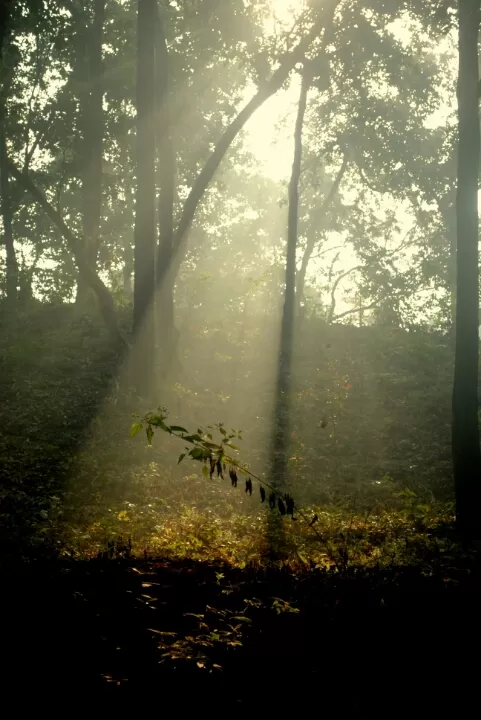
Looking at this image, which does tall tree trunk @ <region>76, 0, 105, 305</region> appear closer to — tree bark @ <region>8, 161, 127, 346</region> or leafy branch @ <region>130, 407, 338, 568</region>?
tree bark @ <region>8, 161, 127, 346</region>

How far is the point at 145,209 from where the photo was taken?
54.6 ft

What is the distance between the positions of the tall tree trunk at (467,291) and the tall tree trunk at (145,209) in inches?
311

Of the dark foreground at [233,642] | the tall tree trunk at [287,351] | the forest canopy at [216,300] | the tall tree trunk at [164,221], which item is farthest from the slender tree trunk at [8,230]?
the dark foreground at [233,642]

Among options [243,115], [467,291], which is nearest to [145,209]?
[243,115]

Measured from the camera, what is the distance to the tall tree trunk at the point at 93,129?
940 inches

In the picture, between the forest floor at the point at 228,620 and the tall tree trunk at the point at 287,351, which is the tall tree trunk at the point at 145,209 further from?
the forest floor at the point at 228,620

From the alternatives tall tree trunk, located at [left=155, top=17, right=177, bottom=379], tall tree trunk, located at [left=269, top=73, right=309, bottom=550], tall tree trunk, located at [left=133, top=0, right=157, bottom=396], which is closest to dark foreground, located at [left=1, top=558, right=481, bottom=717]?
tall tree trunk, located at [left=269, top=73, right=309, bottom=550]

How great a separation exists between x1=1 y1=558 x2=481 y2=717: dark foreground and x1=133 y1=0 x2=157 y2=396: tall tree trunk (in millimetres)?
11068

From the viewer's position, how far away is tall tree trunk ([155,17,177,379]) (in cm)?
1805

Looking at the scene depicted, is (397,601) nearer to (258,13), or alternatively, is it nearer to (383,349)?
(258,13)

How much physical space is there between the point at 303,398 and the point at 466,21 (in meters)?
11.5

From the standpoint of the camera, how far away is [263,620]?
5012 mm

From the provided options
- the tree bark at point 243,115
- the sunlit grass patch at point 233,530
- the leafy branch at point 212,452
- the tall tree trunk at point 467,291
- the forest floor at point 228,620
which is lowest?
the sunlit grass patch at point 233,530

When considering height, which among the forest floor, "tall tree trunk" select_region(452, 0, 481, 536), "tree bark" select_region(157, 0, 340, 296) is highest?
"tree bark" select_region(157, 0, 340, 296)
